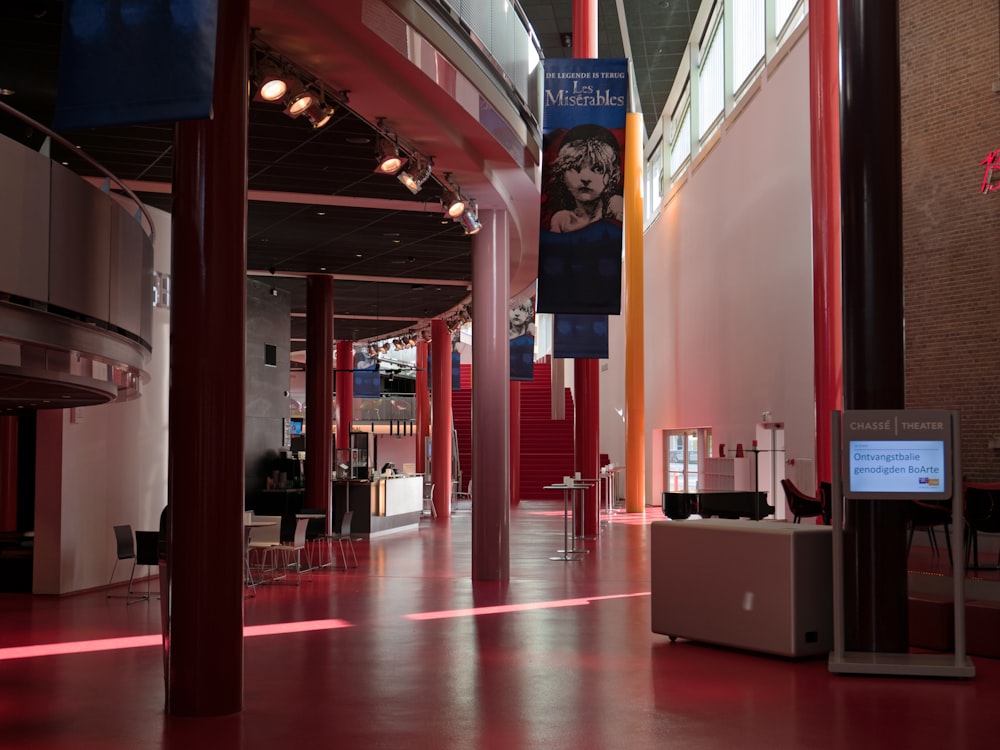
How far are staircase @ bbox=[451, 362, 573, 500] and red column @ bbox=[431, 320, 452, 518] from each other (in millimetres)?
7134

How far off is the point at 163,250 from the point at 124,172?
1323mm

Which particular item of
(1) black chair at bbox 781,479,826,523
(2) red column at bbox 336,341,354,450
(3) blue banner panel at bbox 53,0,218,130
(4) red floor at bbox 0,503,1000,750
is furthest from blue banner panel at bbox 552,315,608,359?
(3) blue banner panel at bbox 53,0,218,130

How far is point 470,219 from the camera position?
39.7ft

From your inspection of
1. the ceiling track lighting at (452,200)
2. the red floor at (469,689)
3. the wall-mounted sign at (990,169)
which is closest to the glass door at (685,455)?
the wall-mounted sign at (990,169)

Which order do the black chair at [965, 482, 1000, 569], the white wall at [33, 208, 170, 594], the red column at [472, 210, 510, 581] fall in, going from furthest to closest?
the red column at [472, 210, 510, 581]
the white wall at [33, 208, 170, 594]
the black chair at [965, 482, 1000, 569]

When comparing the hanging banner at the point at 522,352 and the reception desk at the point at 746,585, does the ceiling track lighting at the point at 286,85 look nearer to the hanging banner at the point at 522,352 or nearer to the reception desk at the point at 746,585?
the reception desk at the point at 746,585

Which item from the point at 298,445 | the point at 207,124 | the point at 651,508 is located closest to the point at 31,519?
the point at 207,124

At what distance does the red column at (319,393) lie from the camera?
18797mm

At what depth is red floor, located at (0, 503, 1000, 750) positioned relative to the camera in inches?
222

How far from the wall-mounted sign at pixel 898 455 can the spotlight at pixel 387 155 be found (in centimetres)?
460

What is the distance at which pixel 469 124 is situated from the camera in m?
10.1

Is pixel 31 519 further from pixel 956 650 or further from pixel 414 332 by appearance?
pixel 414 332

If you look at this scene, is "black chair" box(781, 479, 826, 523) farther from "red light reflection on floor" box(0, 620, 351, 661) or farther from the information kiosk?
"red light reflection on floor" box(0, 620, 351, 661)

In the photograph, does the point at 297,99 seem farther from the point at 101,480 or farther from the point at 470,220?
the point at 101,480
